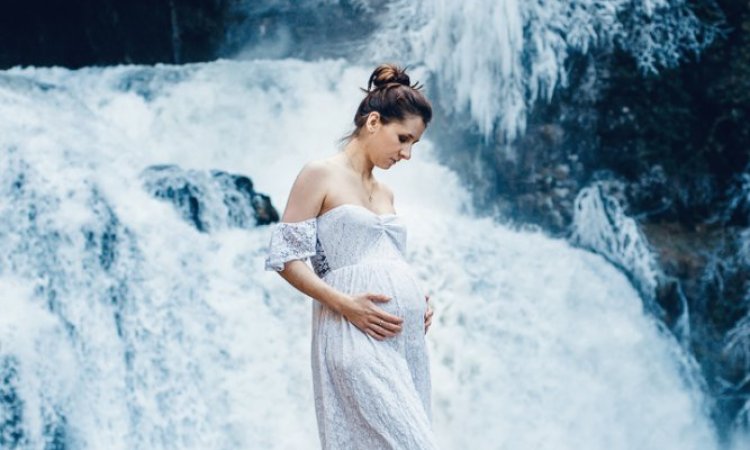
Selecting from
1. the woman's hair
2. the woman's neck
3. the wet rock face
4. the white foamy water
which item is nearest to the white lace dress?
the woman's neck

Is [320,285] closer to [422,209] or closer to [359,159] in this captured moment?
[359,159]

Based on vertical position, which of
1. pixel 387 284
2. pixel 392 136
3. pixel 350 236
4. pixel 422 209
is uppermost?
pixel 422 209

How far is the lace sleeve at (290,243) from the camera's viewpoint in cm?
190

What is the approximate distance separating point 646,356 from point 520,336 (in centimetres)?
88

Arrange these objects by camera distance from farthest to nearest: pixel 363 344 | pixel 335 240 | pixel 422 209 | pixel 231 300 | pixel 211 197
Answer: pixel 422 209
pixel 211 197
pixel 231 300
pixel 335 240
pixel 363 344

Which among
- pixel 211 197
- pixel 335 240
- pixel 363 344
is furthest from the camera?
pixel 211 197

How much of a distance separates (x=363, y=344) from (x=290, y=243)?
10.4 inches

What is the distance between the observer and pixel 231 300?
4.79 meters

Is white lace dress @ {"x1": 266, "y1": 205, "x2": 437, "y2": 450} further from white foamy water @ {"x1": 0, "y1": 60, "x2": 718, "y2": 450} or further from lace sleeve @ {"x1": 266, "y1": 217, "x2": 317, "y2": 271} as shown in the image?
white foamy water @ {"x1": 0, "y1": 60, "x2": 718, "y2": 450}

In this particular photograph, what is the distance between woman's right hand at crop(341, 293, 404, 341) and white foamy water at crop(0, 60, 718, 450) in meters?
2.49

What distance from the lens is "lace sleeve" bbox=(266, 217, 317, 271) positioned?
6.22 ft

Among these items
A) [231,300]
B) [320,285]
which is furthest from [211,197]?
[320,285]

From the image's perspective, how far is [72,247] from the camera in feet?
14.8

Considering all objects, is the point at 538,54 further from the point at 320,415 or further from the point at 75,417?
the point at 320,415
